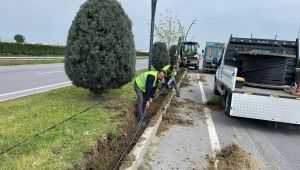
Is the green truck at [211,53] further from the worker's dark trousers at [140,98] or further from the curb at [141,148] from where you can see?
the curb at [141,148]

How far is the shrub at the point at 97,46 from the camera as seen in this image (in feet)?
25.8

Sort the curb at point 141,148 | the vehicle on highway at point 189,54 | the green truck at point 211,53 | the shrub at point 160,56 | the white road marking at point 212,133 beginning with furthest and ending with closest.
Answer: the vehicle on highway at point 189,54 < the green truck at point 211,53 < the shrub at point 160,56 < the white road marking at point 212,133 < the curb at point 141,148

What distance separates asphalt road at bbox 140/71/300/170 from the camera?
5.28 m

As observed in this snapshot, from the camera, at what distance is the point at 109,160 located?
5.10m

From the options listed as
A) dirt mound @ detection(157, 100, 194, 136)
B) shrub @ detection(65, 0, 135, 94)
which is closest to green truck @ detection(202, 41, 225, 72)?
dirt mound @ detection(157, 100, 194, 136)

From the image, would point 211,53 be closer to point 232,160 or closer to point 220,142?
point 220,142

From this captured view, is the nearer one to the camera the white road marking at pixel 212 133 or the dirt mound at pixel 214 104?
the white road marking at pixel 212 133

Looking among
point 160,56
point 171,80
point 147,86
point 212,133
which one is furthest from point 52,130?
point 160,56

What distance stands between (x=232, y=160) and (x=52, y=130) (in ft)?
10.5

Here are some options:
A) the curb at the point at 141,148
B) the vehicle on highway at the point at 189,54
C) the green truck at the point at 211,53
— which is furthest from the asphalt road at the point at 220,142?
the vehicle on highway at the point at 189,54

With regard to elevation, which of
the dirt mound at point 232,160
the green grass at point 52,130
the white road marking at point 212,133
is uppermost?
the green grass at point 52,130

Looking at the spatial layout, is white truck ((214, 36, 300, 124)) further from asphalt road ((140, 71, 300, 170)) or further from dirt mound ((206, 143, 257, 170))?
dirt mound ((206, 143, 257, 170))

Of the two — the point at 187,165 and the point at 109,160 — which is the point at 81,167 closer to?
the point at 109,160

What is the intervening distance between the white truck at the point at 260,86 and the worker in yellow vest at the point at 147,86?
6.77 feet
